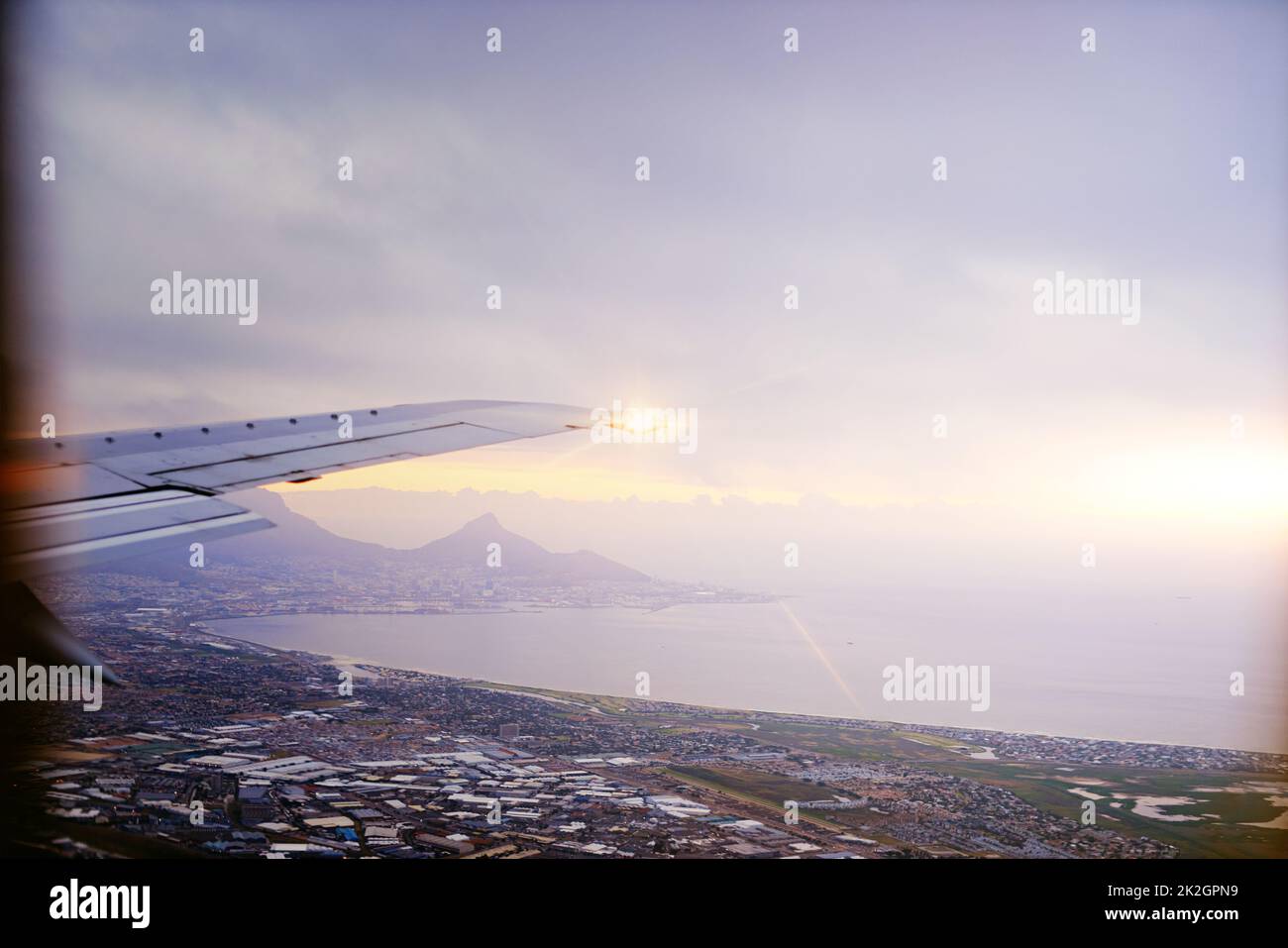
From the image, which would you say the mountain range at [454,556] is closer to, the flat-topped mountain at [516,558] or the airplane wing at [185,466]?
the flat-topped mountain at [516,558]

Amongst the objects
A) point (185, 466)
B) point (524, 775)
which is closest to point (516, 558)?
point (524, 775)

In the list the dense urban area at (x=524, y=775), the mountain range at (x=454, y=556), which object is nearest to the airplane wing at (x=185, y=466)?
the dense urban area at (x=524, y=775)

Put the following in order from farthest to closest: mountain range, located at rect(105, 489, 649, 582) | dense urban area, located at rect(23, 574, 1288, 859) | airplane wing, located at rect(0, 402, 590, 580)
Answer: mountain range, located at rect(105, 489, 649, 582), dense urban area, located at rect(23, 574, 1288, 859), airplane wing, located at rect(0, 402, 590, 580)

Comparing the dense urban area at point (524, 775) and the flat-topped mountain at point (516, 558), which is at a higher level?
the flat-topped mountain at point (516, 558)

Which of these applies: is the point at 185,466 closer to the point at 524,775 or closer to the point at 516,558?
the point at 524,775

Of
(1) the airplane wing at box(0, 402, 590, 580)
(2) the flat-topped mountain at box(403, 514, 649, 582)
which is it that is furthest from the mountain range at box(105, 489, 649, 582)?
(1) the airplane wing at box(0, 402, 590, 580)

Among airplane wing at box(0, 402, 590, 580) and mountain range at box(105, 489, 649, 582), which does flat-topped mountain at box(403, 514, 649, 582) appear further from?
airplane wing at box(0, 402, 590, 580)
